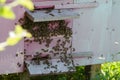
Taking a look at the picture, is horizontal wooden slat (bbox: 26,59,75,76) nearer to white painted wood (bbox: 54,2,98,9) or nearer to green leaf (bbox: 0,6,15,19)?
white painted wood (bbox: 54,2,98,9)

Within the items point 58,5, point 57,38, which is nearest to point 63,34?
point 57,38

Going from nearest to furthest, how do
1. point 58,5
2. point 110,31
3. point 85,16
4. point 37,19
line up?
point 37,19, point 58,5, point 85,16, point 110,31

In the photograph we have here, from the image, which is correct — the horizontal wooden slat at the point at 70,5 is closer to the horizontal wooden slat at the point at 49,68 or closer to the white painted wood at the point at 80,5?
the white painted wood at the point at 80,5

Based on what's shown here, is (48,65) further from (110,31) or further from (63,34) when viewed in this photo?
(110,31)

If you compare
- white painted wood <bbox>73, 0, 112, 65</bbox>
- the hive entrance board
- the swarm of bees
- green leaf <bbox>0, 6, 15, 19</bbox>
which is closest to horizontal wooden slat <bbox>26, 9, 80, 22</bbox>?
the swarm of bees

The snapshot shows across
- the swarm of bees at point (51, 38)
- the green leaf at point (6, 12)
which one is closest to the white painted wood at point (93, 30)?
the swarm of bees at point (51, 38)

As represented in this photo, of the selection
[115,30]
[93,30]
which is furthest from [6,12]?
[115,30]

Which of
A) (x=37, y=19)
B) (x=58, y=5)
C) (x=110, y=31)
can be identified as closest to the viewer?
(x=37, y=19)
